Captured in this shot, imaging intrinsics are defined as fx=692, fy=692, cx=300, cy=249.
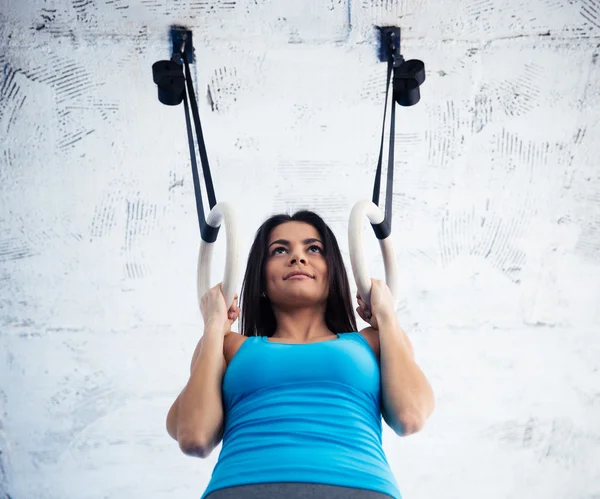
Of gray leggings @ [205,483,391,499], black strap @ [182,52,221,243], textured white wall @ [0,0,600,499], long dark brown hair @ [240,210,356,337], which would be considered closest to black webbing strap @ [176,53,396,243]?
black strap @ [182,52,221,243]

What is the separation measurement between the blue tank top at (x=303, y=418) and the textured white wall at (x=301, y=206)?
1.06m

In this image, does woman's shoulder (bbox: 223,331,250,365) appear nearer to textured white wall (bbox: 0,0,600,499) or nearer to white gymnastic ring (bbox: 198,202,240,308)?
white gymnastic ring (bbox: 198,202,240,308)

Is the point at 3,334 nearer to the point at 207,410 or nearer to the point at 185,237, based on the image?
the point at 185,237

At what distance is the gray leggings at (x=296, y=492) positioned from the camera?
1.28 metres

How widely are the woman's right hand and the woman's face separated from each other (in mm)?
140

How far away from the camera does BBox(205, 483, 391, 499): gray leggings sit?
4.21 ft

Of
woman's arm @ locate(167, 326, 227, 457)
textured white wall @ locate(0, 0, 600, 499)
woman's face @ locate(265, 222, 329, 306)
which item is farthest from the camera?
textured white wall @ locate(0, 0, 600, 499)

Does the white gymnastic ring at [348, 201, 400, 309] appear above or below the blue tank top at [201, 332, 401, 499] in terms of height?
above

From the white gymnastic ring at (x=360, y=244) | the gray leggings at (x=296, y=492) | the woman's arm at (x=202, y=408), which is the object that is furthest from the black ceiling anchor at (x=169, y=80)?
the gray leggings at (x=296, y=492)

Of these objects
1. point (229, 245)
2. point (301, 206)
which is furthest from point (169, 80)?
point (301, 206)

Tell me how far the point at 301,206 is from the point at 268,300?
0.78 m

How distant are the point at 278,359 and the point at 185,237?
1.20 m

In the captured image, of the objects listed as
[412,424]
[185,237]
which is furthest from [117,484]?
[412,424]

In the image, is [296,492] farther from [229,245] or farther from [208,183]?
[208,183]
